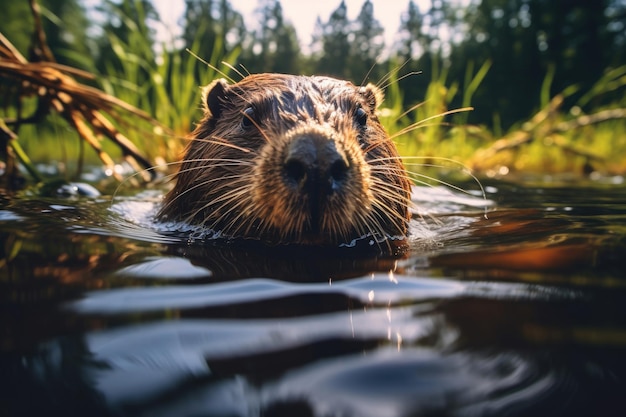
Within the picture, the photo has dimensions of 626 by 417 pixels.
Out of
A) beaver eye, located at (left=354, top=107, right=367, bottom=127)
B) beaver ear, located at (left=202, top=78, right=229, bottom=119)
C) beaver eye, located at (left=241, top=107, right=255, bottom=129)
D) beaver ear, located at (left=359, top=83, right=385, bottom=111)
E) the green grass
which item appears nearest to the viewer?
beaver eye, located at (left=241, top=107, right=255, bottom=129)

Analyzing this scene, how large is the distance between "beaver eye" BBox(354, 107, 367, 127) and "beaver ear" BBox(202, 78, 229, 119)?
2.41 feet

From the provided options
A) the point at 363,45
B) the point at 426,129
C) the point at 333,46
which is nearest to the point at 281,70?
the point at 333,46

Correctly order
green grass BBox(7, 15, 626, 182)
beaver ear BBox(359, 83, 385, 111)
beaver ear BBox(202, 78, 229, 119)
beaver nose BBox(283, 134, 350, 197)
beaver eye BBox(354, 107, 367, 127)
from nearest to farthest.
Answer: beaver nose BBox(283, 134, 350, 197) < beaver eye BBox(354, 107, 367, 127) < beaver ear BBox(202, 78, 229, 119) < beaver ear BBox(359, 83, 385, 111) < green grass BBox(7, 15, 626, 182)

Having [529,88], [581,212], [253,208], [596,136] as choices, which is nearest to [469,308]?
[253,208]

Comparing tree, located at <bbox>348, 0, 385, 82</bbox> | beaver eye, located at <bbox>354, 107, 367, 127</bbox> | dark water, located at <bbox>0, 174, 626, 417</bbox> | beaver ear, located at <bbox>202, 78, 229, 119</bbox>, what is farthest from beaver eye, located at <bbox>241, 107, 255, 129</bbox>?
tree, located at <bbox>348, 0, 385, 82</bbox>

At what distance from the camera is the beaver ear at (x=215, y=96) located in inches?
116

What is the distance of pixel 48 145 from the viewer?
8.26 m

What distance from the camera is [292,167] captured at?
200 cm

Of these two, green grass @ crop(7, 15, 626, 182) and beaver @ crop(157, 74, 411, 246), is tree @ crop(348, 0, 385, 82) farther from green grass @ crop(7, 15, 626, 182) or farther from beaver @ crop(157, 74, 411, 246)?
beaver @ crop(157, 74, 411, 246)

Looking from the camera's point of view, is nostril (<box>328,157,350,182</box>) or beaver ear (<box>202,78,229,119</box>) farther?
beaver ear (<box>202,78,229,119</box>)

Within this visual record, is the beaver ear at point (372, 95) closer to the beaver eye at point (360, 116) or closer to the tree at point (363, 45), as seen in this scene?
the beaver eye at point (360, 116)

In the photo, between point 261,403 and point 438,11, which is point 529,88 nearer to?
point 438,11

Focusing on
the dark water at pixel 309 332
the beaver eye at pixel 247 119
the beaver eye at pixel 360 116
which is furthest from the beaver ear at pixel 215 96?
the dark water at pixel 309 332

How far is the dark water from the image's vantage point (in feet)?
2.65
